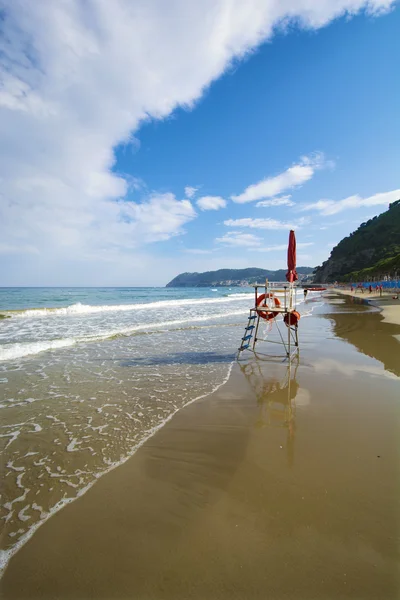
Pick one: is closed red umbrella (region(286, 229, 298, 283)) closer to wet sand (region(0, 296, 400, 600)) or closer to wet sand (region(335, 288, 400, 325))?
wet sand (region(0, 296, 400, 600))

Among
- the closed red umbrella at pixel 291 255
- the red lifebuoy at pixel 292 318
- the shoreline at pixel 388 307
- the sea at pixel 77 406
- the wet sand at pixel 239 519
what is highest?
Answer: the closed red umbrella at pixel 291 255

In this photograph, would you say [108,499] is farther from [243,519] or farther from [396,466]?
[396,466]

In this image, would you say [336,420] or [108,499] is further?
[336,420]

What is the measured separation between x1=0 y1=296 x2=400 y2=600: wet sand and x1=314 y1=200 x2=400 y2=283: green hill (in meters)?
103

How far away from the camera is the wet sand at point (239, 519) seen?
2.09 meters

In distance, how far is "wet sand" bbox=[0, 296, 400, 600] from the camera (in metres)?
2.09

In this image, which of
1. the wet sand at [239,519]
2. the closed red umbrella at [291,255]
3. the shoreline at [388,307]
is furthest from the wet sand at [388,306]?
the wet sand at [239,519]

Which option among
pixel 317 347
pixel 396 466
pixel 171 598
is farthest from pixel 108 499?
pixel 317 347

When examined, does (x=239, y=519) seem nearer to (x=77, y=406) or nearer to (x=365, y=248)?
(x=77, y=406)

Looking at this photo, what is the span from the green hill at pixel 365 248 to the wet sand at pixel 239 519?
10316 cm

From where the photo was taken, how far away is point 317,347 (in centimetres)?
1033

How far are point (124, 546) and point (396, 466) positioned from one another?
123 inches

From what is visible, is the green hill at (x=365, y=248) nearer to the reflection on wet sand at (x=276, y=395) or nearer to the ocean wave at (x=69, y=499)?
the reflection on wet sand at (x=276, y=395)

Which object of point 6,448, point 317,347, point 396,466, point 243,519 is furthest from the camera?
point 317,347
